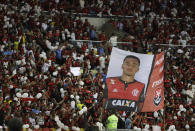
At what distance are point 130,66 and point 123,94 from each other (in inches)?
29.5

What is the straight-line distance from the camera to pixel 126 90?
10195 mm

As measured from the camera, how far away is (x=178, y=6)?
961 inches

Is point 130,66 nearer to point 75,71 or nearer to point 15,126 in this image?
point 15,126

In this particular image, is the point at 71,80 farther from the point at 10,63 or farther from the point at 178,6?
the point at 178,6

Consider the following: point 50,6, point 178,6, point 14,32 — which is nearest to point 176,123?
point 14,32

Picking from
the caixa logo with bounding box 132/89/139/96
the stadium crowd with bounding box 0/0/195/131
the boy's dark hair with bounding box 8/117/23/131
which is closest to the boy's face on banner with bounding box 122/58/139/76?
the caixa logo with bounding box 132/89/139/96

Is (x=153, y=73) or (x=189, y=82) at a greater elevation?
(x=153, y=73)

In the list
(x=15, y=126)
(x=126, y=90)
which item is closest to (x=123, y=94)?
(x=126, y=90)

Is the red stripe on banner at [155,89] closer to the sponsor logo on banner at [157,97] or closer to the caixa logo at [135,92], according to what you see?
the sponsor logo on banner at [157,97]

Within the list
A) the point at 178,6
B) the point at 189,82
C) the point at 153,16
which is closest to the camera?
the point at 189,82

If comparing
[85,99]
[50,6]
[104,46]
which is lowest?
[85,99]

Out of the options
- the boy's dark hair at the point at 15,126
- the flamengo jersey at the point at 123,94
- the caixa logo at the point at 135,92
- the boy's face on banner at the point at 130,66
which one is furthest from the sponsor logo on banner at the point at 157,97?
the boy's dark hair at the point at 15,126

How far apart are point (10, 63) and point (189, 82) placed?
7957mm

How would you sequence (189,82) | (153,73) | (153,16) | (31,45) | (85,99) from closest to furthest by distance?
(153,73)
(85,99)
(31,45)
(189,82)
(153,16)
